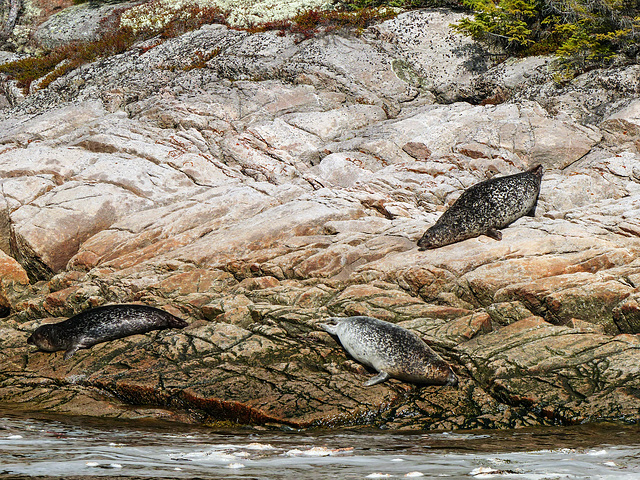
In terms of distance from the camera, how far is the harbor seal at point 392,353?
8.10 metres

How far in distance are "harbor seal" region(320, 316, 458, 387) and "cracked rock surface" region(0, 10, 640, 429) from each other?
0.20 m

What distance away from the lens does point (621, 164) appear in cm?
1556

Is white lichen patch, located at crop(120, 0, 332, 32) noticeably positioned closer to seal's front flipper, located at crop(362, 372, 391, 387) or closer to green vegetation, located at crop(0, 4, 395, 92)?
green vegetation, located at crop(0, 4, 395, 92)

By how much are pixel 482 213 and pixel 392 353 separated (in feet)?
A: 16.8

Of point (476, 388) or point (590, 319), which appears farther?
point (590, 319)

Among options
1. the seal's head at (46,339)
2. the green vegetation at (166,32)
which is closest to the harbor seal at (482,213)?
the seal's head at (46,339)

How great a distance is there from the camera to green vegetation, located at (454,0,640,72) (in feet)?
63.0

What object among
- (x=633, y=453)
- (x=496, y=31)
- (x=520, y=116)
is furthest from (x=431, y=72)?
(x=633, y=453)

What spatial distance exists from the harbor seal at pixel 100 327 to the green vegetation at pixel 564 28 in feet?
56.4

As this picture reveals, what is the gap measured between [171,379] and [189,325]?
2.22 meters

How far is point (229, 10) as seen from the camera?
27.9m

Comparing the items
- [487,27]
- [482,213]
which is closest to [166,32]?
[487,27]

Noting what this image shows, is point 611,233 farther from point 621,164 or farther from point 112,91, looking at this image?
point 112,91

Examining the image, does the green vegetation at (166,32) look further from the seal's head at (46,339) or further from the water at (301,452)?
the water at (301,452)
